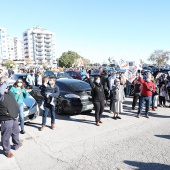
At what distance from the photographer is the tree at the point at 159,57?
6133 centimetres

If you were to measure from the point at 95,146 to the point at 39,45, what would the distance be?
383 ft

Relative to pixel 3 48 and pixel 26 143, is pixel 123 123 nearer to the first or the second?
pixel 26 143

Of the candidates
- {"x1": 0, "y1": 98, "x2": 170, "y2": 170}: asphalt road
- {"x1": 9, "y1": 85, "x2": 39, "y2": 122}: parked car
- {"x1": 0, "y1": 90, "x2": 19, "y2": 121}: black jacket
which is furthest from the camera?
{"x1": 9, "y1": 85, "x2": 39, "y2": 122}: parked car

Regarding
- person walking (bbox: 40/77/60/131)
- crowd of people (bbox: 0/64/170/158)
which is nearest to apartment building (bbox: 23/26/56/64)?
crowd of people (bbox: 0/64/170/158)

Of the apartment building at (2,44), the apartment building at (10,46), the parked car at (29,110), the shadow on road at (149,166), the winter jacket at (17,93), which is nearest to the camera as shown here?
the shadow on road at (149,166)

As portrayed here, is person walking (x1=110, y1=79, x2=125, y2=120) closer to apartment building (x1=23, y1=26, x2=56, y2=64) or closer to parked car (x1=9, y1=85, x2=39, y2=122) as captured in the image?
parked car (x1=9, y1=85, x2=39, y2=122)

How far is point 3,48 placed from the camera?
10756cm

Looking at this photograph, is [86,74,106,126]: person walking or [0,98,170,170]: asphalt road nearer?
[0,98,170,170]: asphalt road

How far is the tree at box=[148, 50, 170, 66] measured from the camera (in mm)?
61331

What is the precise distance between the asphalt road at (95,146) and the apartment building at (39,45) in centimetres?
11047

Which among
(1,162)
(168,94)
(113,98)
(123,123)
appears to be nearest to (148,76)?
(113,98)

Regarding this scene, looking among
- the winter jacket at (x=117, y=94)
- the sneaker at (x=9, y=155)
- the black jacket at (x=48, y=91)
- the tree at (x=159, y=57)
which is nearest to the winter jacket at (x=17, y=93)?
the black jacket at (x=48, y=91)

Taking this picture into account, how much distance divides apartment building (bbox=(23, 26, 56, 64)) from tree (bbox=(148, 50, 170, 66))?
6771cm

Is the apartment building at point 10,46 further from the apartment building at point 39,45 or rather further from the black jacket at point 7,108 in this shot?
the black jacket at point 7,108
